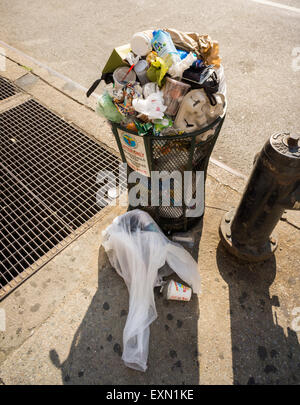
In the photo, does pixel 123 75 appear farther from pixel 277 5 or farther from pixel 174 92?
pixel 277 5

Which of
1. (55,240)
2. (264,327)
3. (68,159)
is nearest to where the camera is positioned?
(264,327)

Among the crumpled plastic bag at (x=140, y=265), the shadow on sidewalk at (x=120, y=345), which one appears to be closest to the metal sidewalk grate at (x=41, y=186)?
the crumpled plastic bag at (x=140, y=265)

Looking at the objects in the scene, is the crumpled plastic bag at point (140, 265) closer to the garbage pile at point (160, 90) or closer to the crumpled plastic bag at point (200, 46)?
the garbage pile at point (160, 90)

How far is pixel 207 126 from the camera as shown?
1.57 m

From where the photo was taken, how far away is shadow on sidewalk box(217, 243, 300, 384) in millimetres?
1695

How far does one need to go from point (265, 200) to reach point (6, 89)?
3.65 metres

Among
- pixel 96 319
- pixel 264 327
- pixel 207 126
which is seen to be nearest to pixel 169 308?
pixel 96 319

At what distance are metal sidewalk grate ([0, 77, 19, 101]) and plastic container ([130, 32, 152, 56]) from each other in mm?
2745

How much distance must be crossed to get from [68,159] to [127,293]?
157 cm

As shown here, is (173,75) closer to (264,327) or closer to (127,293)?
(127,293)

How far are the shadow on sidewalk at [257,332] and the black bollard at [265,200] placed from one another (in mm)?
144

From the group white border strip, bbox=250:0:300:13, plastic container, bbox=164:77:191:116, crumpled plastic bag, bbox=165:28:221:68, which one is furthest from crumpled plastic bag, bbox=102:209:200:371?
white border strip, bbox=250:0:300:13

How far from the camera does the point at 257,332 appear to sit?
1.83 metres

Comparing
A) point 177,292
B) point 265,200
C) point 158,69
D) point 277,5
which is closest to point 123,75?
point 158,69
